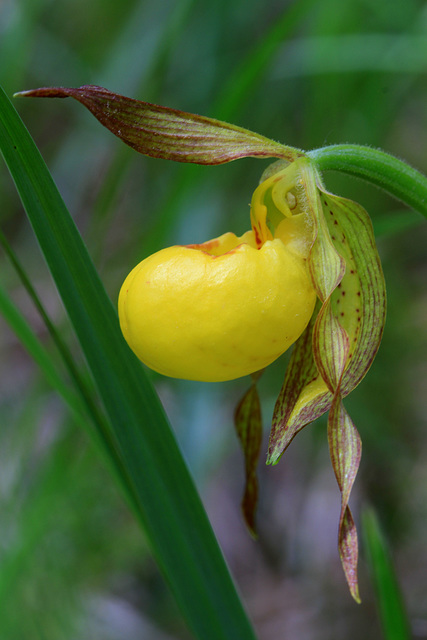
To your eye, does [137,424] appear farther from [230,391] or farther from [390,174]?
[230,391]

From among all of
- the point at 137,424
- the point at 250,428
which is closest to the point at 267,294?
the point at 137,424

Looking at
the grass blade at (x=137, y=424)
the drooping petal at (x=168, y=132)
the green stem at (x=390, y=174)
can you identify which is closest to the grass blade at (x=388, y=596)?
the grass blade at (x=137, y=424)

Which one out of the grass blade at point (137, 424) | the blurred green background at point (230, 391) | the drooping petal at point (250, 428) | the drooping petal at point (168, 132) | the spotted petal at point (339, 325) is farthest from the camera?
the blurred green background at point (230, 391)

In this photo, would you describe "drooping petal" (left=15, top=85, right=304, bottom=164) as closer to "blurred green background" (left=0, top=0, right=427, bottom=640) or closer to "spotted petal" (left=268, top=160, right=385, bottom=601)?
"spotted petal" (left=268, top=160, right=385, bottom=601)

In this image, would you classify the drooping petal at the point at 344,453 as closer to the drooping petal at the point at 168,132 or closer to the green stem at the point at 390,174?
the green stem at the point at 390,174

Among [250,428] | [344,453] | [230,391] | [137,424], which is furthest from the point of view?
[230,391]

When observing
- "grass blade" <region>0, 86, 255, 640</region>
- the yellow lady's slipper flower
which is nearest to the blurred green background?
the yellow lady's slipper flower
